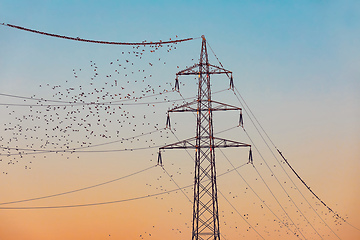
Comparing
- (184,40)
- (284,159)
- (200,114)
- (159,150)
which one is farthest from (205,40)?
(284,159)

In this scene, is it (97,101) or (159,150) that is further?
(97,101)

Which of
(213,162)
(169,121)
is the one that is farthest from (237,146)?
(169,121)

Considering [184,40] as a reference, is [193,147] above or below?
below

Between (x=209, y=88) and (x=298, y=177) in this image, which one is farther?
(x=298, y=177)

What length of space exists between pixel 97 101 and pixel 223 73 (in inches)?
368

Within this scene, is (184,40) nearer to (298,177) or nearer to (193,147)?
(193,147)

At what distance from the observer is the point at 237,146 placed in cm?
3703

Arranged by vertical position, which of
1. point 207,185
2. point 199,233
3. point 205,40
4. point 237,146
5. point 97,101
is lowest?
point 199,233

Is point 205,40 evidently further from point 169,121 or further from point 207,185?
point 207,185

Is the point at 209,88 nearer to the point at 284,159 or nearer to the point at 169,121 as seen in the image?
the point at 169,121

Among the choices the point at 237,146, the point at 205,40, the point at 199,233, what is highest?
the point at 205,40

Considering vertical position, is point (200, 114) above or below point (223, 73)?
below

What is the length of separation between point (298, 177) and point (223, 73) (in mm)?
11272

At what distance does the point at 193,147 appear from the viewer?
37.3 metres
